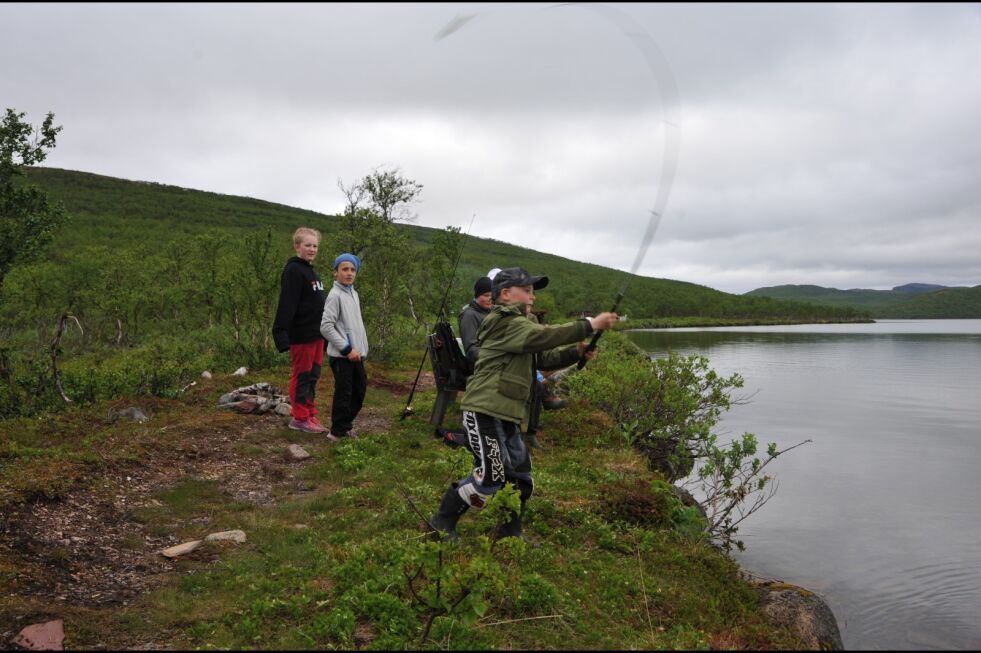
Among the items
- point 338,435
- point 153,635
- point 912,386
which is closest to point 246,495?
point 338,435

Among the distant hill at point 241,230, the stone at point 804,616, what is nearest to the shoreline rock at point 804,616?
the stone at point 804,616

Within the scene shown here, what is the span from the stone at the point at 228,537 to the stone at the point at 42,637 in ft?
5.70

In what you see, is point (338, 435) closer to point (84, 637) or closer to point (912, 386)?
point (84, 637)

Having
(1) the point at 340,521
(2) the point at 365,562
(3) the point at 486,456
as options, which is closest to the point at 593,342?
(3) the point at 486,456

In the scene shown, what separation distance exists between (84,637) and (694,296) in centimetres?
14642

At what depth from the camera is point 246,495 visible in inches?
283

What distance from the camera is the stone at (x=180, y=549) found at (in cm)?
536

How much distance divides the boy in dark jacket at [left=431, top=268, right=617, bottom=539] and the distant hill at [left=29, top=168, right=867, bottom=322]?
51937mm

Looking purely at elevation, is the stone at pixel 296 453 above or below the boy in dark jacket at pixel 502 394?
below

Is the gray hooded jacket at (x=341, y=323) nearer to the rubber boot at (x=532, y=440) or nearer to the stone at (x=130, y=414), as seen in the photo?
the rubber boot at (x=532, y=440)

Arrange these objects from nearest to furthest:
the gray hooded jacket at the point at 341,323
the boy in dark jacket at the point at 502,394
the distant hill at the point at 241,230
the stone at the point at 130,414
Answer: the boy in dark jacket at the point at 502,394, the gray hooded jacket at the point at 341,323, the stone at the point at 130,414, the distant hill at the point at 241,230

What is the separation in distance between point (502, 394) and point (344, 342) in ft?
14.7

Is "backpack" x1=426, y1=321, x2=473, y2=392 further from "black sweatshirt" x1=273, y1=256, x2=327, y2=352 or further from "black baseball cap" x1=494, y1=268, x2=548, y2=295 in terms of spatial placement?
"black baseball cap" x1=494, y1=268, x2=548, y2=295

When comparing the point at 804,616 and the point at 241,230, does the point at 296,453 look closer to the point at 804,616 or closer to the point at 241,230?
the point at 804,616
